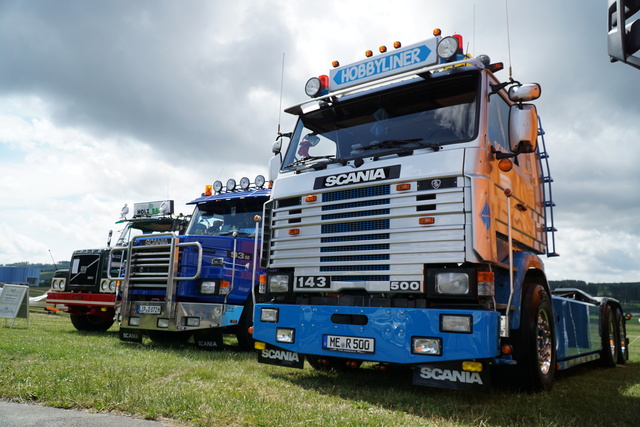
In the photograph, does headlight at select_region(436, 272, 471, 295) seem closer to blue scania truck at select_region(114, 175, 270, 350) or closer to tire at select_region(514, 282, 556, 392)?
tire at select_region(514, 282, 556, 392)

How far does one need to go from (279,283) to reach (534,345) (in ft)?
9.30

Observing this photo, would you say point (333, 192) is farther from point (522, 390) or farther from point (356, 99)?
point (522, 390)

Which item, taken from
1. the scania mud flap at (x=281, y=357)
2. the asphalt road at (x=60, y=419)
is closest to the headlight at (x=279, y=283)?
the scania mud flap at (x=281, y=357)

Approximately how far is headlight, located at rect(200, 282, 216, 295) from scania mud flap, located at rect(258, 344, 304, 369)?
2660 millimetres

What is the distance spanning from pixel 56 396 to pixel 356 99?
14.8ft

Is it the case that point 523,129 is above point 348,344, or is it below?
above

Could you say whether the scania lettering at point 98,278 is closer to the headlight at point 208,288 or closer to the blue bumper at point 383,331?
the headlight at point 208,288

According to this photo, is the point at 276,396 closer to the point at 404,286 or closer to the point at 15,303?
the point at 404,286

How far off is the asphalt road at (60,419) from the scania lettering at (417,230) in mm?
2128

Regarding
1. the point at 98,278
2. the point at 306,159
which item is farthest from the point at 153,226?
the point at 306,159

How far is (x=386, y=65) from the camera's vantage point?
6359 mm

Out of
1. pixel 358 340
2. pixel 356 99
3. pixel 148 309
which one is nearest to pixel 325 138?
pixel 356 99

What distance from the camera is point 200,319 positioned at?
28.9ft

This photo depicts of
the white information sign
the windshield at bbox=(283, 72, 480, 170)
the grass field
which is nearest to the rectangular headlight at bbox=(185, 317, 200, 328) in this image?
the grass field
